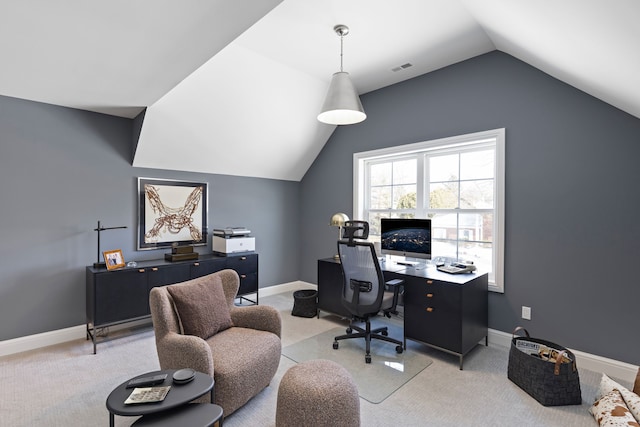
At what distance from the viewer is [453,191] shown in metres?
3.70

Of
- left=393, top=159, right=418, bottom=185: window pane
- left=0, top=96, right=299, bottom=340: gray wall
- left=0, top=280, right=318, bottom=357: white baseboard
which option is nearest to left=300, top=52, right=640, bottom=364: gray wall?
left=393, top=159, right=418, bottom=185: window pane

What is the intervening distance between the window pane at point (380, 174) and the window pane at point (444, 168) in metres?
0.62

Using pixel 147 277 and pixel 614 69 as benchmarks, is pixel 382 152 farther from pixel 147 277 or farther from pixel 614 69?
pixel 147 277

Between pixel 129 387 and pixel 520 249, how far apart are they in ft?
11.0

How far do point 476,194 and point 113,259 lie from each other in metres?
3.90

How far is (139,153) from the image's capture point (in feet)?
11.8

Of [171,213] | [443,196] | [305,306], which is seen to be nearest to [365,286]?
[305,306]

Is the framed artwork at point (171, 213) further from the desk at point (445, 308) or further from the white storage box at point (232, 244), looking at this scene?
the desk at point (445, 308)

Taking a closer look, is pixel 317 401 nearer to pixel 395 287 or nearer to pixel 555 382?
pixel 395 287

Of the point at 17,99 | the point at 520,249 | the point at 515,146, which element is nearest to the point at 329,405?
the point at 520,249

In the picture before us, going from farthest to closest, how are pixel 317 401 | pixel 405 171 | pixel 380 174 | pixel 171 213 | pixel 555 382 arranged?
pixel 380 174 < pixel 405 171 < pixel 171 213 < pixel 555 382 < pixel 317 401

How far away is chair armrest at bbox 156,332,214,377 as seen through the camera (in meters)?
1.86

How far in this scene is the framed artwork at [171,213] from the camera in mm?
3785

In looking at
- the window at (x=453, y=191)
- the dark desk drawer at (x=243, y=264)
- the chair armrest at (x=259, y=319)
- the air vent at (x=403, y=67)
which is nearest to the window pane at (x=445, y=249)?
the window at (x=453, y=191)
